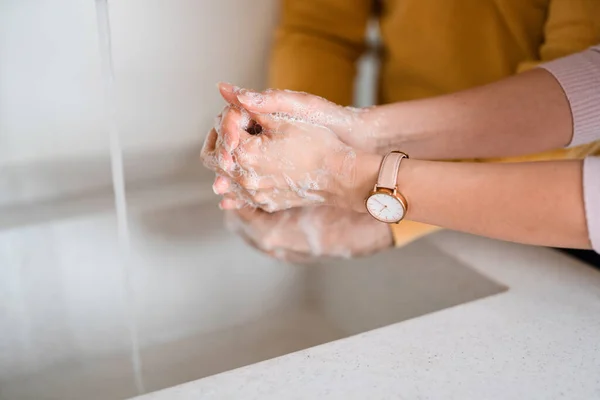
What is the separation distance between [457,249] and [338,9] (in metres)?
0.44

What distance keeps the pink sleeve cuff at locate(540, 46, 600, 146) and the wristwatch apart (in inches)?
9.3

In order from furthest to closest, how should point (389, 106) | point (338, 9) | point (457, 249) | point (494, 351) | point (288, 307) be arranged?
point (288, 307)
point (338, 9)
point (457, 249)
point (389, 106)
point (494, 351)

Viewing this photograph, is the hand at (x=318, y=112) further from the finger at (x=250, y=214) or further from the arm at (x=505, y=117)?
the finger at (x=250, y=214)

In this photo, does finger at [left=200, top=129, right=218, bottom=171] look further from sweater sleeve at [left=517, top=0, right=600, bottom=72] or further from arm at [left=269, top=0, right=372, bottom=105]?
sweater sleeve at [left=517, top=0, right=600, bottom=72]

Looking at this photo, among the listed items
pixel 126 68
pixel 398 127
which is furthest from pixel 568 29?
pixel 126 68

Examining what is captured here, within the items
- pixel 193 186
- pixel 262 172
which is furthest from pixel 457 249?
pixel 193 186

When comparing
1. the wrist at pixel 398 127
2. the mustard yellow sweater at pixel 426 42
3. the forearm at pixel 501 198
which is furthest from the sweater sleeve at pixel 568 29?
the forearm at pixel 501 198

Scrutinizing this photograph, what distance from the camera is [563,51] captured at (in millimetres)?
917

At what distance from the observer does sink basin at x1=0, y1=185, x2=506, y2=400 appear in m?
1.01

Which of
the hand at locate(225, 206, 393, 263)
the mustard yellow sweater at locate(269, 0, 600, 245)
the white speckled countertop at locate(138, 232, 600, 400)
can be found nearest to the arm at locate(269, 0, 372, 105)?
the mustard yellow sweater at locate(269, 0, 600, 245)

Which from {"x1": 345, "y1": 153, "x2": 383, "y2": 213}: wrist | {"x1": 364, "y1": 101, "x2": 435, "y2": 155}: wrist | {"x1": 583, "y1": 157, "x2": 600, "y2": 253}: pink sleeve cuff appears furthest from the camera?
{"x1": 364, "y1": 101, "x2": 435, "y2": 155}: wrist

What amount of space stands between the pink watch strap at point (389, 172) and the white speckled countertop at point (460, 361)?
165mm

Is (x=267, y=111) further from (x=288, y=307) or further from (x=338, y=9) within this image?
(x=288, y=307)

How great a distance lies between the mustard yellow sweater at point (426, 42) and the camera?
0.93 metres
